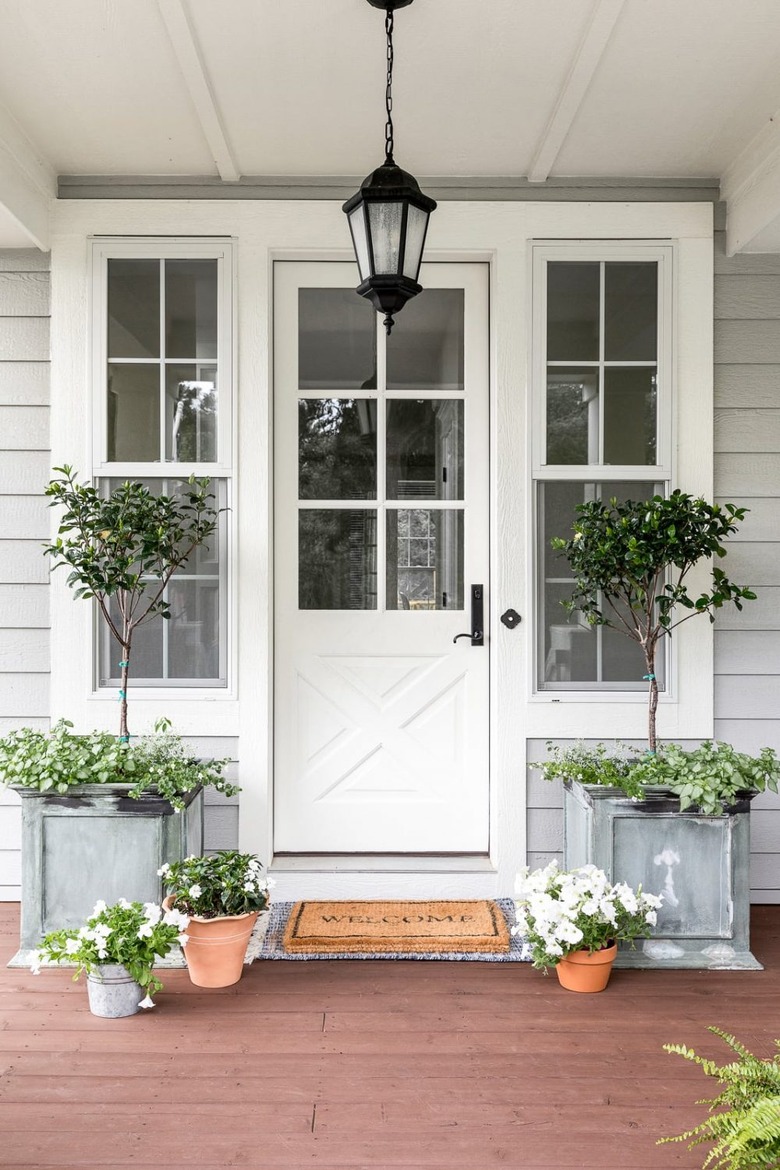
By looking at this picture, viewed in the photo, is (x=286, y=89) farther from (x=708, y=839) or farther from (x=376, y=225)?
(x=708, y=839)

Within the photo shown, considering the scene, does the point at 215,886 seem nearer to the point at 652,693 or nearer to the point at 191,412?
the point at 652,693

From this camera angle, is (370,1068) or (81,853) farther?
(81,853)

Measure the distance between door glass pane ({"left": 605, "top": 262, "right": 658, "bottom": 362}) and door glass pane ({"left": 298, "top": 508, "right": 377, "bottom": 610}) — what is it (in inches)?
47.5

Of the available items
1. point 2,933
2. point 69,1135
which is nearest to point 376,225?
point 69,1135

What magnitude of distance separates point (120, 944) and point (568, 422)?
7.89ft

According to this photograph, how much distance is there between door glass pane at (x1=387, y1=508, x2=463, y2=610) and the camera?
3.60 m

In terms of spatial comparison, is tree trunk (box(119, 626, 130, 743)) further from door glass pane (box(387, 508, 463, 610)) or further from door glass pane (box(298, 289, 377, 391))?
door glass pane (box(298, 289, 377, 391))

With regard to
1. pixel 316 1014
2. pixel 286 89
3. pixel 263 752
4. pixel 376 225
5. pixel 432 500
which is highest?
pixel 286 89

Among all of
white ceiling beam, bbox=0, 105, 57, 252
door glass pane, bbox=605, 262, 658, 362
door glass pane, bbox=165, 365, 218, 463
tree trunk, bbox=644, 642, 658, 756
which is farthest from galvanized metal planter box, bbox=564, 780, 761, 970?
white ceiling beam, bbox=0, 105, 57, 252

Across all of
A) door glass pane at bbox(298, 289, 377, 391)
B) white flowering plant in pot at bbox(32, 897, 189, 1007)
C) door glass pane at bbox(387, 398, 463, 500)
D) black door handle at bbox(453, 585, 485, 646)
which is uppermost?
door glass pane at bbox(298, 289, 377, 391)

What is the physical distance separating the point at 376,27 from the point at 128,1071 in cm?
297

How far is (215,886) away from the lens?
9.18 ft

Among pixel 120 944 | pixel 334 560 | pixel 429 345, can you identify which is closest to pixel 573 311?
pixel 429 345

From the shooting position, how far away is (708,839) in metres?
2.98
